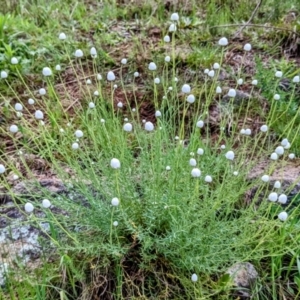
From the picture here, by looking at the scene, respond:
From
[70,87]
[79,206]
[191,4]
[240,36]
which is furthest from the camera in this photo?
[191,4]

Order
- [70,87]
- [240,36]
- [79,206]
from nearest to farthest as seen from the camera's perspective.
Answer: [79,206] < [70,87] < [240,36]

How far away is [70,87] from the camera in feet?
10.1

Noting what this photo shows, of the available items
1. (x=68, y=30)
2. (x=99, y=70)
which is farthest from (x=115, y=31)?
(x=99, y=70)

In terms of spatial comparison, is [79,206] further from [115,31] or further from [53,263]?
[115,31]

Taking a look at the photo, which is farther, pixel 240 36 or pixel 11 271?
pixel 240 36

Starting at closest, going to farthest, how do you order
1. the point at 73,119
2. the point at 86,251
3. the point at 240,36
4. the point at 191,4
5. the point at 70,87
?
the point at 86,251 → the point at 73,119 → the point at 70,87 → the point at 240,36 → the point at 191,4

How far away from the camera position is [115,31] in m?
3.67

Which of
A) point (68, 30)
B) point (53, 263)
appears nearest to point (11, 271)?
Result: point (53, 263)

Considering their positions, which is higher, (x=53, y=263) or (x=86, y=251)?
(x=86, y=251)

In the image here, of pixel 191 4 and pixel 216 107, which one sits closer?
pixel 216 107

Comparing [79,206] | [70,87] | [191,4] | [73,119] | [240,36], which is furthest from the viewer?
[191,4]

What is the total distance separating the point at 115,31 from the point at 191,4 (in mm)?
724

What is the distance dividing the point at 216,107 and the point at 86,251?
4.49ft

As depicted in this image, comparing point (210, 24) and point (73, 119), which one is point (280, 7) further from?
point (73, 119)
